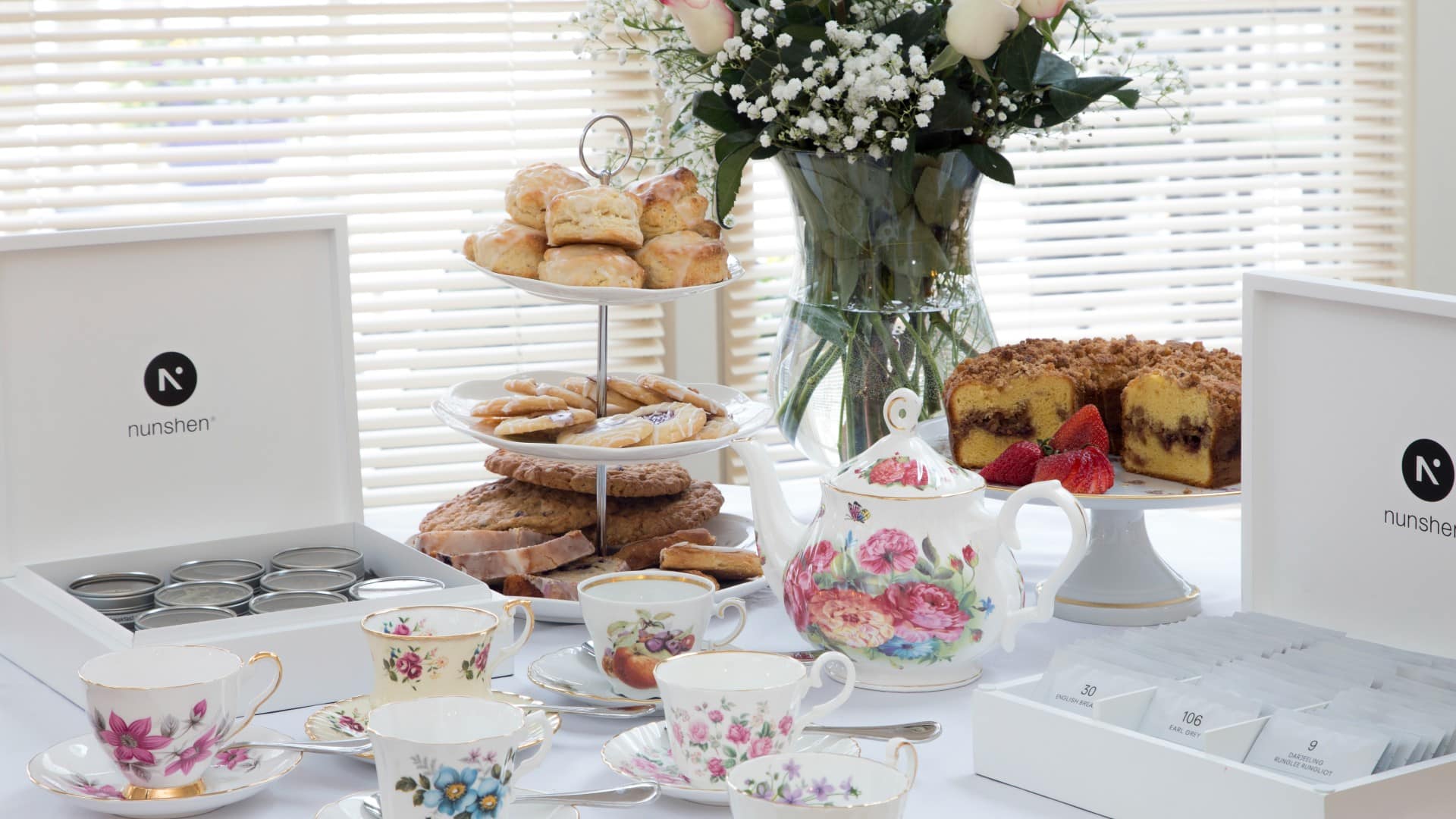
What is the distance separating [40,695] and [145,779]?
1.09ft

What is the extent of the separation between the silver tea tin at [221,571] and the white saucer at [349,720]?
22 cm

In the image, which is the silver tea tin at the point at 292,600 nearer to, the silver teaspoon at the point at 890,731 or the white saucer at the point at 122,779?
the white saucer at the point at 122,779

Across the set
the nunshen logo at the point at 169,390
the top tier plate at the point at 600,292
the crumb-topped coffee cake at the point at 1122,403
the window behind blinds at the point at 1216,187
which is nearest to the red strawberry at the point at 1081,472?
the crumb-topped coffee cake at the point at 1122,403

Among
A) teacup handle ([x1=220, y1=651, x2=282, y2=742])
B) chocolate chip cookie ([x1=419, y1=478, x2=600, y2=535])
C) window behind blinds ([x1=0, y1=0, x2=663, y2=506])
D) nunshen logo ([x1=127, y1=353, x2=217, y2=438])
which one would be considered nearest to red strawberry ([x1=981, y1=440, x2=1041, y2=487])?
chocolate chip cookie ([x1=419, y1=478, x2=600, y2=535])

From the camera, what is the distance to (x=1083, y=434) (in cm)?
136

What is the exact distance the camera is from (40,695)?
117 centimetres

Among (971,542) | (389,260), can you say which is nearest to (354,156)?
(389,260)

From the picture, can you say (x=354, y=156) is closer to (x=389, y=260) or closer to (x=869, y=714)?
(x=389, y=260)

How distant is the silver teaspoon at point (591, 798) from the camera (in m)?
0.88

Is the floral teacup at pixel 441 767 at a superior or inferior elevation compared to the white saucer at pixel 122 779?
superior

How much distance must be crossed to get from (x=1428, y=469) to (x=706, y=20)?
0.77 meters

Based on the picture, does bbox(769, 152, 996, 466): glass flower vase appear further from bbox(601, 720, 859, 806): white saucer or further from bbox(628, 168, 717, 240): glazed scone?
bbox(601, 720, 859, 806): white saucer

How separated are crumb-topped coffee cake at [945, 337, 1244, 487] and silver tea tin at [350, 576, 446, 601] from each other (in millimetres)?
561

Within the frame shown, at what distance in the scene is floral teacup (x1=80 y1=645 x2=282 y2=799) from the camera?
89 centimetres
